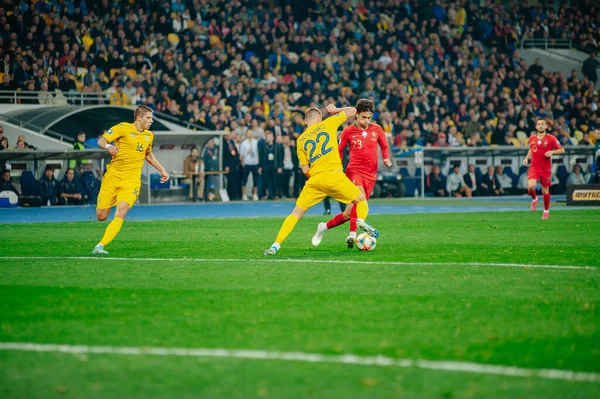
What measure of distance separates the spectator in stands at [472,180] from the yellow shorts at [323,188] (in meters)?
22.4

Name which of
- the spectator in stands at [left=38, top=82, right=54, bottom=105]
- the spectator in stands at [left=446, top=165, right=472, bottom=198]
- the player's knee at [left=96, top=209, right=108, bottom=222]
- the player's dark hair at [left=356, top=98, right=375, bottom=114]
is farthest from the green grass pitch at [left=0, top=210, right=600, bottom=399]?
the spectator in stands at [left=446, top=165, right=472, bottom=198]

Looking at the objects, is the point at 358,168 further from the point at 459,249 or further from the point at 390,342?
the point at 390,342

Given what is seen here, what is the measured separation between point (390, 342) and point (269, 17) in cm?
3196

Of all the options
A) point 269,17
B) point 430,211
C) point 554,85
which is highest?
point 269,17

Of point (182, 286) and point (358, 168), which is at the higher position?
point (358, 168)

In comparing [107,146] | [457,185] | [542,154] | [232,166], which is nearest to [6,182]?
[232,166]

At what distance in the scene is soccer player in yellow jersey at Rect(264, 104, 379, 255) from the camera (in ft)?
42.4

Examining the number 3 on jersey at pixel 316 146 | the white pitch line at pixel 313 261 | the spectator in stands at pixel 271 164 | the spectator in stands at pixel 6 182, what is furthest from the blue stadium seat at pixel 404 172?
the white pitch line at pixel 313 261

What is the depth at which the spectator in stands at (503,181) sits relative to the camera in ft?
116

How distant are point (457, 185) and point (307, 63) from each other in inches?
293

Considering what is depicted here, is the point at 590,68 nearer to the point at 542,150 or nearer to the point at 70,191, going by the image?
the point at 542,150

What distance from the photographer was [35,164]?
28172 millimetres

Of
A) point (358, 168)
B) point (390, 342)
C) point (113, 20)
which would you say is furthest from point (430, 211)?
point (390, 342)

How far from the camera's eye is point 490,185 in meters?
35.2
